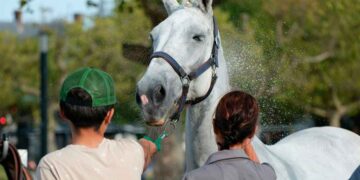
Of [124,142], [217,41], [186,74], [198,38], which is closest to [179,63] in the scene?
[186,74]

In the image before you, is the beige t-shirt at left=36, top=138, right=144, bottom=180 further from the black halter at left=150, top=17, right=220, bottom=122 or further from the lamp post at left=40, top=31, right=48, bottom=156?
the lamp post at left=40, top=31, right=48, bottom=156

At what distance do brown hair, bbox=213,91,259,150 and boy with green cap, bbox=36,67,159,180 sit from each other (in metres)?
0.41

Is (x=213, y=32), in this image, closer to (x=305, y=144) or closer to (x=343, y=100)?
(x=305, y=144)

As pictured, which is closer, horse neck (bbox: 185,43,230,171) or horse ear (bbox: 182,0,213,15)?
horse neck (bbox: 185,43,230,171)

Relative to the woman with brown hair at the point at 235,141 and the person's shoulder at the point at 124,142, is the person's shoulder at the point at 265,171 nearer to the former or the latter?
the woman with brown hair at the point at 235,141

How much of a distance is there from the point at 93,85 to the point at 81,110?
12cm

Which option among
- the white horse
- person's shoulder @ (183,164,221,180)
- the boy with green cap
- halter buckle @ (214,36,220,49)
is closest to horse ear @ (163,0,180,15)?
the white horse

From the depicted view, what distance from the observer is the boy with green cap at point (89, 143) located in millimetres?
4395

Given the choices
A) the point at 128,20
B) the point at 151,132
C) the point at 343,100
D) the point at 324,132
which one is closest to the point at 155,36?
the point at 151,132

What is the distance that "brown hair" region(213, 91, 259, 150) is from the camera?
4.43 meters

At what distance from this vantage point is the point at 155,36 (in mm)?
6098

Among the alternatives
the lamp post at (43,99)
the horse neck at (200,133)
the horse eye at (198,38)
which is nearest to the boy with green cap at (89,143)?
the horse neck at (200,133)

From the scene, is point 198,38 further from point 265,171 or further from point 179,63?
point 265,171

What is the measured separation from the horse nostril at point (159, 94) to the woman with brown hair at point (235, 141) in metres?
1.23
